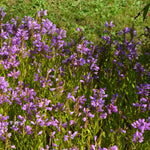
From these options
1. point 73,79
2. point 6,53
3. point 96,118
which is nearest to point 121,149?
point 96,118

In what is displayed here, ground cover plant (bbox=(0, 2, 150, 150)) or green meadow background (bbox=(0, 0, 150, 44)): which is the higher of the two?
green meadow background (bbox=(0, 0, 150, 44))

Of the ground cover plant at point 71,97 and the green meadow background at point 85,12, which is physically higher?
the green meadow background at point 85,12

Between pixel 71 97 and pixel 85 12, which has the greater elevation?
pixel 85 12

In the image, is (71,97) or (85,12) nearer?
(71,97)

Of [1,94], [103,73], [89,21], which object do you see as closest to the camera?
[1,94]

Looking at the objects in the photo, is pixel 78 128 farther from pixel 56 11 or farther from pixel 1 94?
pixel 56 11

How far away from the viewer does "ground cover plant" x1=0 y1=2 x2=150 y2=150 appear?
2.50 metres

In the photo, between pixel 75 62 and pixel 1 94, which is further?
pixel 75 62

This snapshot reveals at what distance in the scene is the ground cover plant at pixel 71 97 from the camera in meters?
2.50

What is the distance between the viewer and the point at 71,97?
8.80ft

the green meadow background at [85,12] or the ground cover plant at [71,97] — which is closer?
the ground cover plant at [71,97]

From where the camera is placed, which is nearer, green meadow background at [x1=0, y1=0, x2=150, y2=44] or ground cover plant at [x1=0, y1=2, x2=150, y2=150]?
ground cover plant at [x1=0, y1=2, x2=150, y2=150]

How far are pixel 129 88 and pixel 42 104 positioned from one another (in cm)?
138

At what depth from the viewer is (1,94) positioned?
269 centimetres
